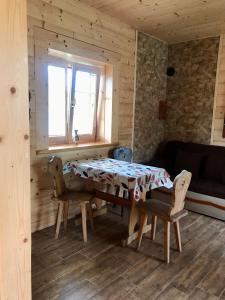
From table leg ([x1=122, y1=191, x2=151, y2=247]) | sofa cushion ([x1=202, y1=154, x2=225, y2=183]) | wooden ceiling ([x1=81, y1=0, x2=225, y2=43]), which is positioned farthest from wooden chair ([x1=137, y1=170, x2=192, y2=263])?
wooden ceiling ([x1=81, y1=0, x2=225, y2=43])

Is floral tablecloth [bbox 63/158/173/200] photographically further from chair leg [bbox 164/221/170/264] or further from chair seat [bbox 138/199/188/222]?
chair leg [bbox 164/221/170/264]

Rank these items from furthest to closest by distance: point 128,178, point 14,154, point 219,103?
point 219,103 → point 128,178 → point 14,154

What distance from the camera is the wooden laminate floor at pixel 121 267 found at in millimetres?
1977

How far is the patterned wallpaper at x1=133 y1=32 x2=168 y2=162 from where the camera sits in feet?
13.6

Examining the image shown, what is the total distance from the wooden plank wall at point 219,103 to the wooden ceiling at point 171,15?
39cm

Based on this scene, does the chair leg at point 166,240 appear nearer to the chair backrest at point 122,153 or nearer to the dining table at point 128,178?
the dining table at point 128,178

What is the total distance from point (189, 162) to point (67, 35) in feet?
8.47

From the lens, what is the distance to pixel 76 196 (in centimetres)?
277

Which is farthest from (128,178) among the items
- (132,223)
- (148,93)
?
(148,93)

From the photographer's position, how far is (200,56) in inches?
171

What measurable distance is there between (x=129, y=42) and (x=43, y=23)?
1.53 m

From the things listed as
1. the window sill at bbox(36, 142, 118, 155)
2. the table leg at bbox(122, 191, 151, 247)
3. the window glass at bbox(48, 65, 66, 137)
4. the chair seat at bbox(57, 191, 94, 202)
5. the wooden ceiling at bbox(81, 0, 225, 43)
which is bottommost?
the table leg at bbox(122, 191, 151, 247)

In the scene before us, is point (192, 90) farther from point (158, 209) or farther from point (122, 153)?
point (158, 209)

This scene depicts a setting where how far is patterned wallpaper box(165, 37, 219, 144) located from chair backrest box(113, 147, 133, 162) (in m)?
1.41
